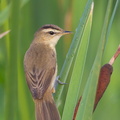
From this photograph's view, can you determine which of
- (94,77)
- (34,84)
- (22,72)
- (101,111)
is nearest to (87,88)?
(94,77)

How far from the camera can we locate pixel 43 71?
264 centimetres

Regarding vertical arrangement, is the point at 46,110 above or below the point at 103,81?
below

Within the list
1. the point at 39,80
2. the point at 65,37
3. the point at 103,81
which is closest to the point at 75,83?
the point at 103,81

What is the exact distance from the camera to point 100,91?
5.88 ft

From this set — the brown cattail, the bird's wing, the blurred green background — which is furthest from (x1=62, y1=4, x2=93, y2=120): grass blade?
the blurred green background

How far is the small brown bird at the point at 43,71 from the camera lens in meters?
2.33

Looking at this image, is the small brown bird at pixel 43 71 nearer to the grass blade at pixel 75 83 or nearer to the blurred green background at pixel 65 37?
the blurred green background at pixel 65 37

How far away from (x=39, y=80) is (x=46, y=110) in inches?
11.5

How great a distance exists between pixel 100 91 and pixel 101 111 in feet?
3.84

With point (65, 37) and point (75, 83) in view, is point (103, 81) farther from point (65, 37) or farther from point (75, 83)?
point (65, 37)

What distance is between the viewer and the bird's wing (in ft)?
8.04

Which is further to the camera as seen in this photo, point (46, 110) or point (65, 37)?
point (65, 37)

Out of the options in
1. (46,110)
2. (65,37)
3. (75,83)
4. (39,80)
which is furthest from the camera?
(65,37)

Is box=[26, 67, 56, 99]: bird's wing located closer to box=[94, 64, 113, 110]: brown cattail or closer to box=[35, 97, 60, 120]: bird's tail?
box=[35, 97, 60, 120]: bird's tail
